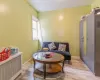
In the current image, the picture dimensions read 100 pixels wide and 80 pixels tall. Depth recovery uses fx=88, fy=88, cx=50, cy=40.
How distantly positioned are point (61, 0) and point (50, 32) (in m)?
1.79

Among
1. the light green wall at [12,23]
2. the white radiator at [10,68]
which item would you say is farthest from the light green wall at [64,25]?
the white radiator at [10,68]

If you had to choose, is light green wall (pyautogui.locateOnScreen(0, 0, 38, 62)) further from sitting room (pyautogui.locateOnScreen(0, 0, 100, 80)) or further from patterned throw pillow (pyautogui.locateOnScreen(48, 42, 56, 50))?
patterned throw pillow (pyautogui.locateOnScreen(48, 42, 56, 50))

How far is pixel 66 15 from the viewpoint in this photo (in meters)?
4.45

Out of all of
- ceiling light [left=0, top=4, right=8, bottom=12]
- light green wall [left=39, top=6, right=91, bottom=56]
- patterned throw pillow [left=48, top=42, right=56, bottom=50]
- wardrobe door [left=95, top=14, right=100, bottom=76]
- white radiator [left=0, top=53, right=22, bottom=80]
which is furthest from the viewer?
light green wall [left=39, top=6, right=91, bottom=56]

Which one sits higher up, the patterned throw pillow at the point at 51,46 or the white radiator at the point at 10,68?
the patterned throw pillow at the point at 51,46

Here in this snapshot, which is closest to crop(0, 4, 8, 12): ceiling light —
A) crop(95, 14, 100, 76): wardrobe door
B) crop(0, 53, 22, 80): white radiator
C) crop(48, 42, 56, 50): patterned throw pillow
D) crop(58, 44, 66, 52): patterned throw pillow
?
crop(0, 53, 22, 80): white radiator

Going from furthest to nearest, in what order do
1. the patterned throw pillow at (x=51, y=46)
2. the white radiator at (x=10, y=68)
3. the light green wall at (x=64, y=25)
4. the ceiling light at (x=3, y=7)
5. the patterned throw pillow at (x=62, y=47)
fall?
the light green wall at (x=64, y=25)
the patterned throw pillow at (x=51, y=46)
the patterned throw pillow at (x=62, y=47)
the ceiling light at (x=3, y=7)
the white radiator at (x=10, y=68)

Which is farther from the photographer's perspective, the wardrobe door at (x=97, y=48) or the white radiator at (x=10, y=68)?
the wardrobe door at (x=97, y=48)

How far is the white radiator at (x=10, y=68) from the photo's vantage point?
5.92ft

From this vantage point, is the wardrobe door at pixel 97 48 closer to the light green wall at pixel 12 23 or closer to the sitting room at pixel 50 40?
the sitting room at pixel 50 40

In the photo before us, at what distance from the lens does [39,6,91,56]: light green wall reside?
14.1ft

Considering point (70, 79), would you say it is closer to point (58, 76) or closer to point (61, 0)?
point (58, 76)

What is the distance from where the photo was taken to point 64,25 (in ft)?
14.8

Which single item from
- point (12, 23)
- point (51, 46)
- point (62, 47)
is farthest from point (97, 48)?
point (12, 23)
